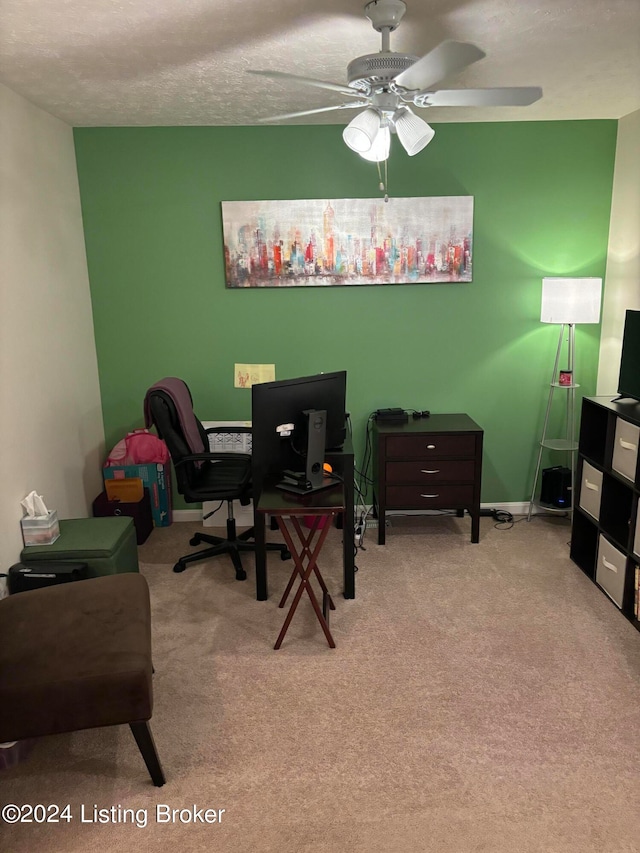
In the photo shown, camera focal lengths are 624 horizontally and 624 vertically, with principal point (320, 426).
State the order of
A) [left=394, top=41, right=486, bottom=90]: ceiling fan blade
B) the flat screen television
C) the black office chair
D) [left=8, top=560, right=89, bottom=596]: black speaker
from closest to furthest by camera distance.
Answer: [left=394, top=41, right=486, bottom=90]: ceiling fan blade, [left=8, top=560, right=89, bottom=596]: black speaker, the flat screen television, the black office chair

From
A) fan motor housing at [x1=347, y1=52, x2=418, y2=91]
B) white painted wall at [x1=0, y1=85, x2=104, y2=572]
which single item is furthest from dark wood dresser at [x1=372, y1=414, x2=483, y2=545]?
fan motor housing at [x1=347, y1=52, x2=418, y2=91]

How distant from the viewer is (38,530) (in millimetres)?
3109

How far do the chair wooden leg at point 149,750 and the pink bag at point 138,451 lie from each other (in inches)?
89.4

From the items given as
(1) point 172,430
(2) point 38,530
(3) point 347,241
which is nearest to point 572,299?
(3) point 347,241

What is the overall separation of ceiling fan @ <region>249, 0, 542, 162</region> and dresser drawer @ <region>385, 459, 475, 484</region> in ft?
6.37

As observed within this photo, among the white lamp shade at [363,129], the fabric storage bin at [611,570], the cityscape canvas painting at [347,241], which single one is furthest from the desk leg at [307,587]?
the cityscape canvas painting at [347,241]

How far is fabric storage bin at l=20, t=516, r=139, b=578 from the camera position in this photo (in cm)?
301

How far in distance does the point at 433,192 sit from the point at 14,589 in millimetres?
3358

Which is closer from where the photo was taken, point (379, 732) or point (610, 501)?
point (379, 732)

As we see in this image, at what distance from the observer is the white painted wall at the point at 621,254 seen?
3803 millimetres

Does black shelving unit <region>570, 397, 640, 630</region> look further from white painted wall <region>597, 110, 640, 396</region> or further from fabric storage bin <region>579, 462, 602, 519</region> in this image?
white painted wall <region>597, 110, 640, 396</region>

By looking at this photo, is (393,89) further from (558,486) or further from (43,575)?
(558,486)

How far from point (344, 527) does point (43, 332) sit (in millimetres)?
1997

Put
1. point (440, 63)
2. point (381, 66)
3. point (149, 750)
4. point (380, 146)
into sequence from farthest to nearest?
point (380, 146) < point (381, 66) < point (149, 750) < point (440, 63)
